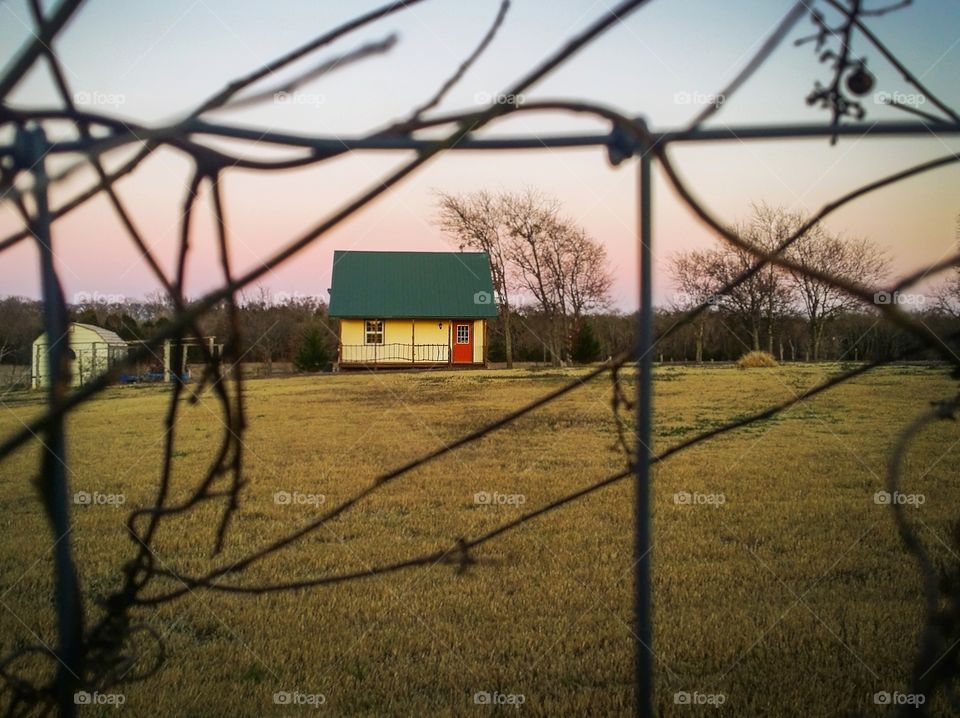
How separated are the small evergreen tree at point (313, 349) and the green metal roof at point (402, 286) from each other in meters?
0.72

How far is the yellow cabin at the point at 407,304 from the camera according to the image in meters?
2.76

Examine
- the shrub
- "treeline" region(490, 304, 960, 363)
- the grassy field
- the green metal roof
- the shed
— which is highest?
the green metal roof

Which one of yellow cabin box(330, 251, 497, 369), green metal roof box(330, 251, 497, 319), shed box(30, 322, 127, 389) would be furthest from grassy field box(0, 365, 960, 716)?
green metal roof box(330, 251, 497, 319)

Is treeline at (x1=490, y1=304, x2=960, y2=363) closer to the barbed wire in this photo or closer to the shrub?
the shrub

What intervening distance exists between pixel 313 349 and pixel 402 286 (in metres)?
1.08

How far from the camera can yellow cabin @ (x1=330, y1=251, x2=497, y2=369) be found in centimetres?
276

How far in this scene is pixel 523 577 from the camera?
2080mm

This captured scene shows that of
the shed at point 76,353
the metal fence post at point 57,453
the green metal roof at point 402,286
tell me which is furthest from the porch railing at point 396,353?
the metal fence post at point 57,453

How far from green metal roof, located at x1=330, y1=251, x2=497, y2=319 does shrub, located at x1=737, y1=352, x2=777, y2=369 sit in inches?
168

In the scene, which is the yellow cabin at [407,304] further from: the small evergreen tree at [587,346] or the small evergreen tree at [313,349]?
the small evergreen tree at [587,346]

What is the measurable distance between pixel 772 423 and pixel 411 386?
3.81 metres

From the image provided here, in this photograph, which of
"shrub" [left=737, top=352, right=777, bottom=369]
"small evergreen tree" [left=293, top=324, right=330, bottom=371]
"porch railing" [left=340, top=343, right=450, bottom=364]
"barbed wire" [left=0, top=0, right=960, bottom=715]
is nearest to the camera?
"barbed wire" [left=0, top=0, right=960, bottom=715]

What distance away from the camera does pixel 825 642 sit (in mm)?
1623

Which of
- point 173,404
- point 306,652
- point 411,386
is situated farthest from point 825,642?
point 411,386
